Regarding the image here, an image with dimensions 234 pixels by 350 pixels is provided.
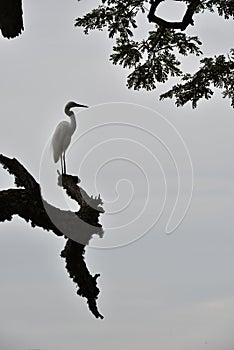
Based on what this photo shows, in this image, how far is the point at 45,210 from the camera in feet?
22.8

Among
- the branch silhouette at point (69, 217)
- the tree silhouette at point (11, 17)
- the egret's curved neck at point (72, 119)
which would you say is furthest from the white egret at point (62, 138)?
the tree silhouette at point (11, 17)

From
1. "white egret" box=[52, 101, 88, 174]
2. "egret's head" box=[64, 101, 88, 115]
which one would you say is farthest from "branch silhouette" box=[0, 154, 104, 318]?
"egret's head" box=[64, 101, 88, 115]

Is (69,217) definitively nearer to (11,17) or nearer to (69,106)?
(69,106)

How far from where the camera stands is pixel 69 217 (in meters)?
6.84

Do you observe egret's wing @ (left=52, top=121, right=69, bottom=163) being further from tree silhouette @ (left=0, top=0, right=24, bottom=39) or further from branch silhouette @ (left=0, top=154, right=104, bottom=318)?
tree silhouette @ (left=0, top=0, right=24, bottom=39)

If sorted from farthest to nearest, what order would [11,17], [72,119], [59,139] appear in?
[72,119]
[59,139]
[11,17]

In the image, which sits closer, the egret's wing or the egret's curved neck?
the egret's wing

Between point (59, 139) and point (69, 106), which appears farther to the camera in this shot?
point (69, 106)

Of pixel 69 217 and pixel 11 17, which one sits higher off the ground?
pixel 11 17

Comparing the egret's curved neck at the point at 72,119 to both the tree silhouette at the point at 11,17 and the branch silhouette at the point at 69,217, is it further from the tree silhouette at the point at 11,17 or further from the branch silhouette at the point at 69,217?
the tree silhouette at the point at 11,17

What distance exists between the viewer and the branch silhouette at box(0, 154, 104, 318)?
6777mm

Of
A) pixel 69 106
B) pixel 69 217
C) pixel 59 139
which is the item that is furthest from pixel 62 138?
pixel 69 217

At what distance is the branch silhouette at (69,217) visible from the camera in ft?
22.2

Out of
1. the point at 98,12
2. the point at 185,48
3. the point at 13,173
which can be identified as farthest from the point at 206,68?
the point at 13,173
